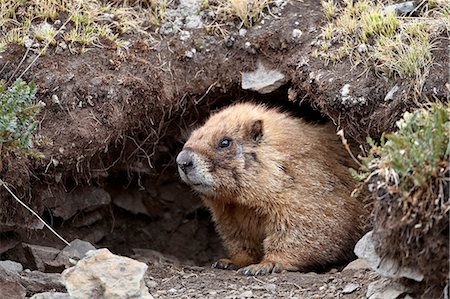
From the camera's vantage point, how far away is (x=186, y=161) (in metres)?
7.73

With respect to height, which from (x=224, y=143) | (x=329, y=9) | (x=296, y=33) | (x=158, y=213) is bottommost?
(x=158, y=213)

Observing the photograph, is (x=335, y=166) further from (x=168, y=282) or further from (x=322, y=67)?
(x=168, y=282)

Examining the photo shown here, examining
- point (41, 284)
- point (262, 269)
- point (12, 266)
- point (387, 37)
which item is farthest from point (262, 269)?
point (387, 37)

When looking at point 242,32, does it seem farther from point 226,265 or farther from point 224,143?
point 226,265

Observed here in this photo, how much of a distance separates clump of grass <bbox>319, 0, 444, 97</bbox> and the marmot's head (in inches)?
43.5

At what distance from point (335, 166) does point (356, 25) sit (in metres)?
1.48

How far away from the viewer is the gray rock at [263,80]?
875 cm

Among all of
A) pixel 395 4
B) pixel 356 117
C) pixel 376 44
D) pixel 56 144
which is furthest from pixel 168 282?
pixel 395 4

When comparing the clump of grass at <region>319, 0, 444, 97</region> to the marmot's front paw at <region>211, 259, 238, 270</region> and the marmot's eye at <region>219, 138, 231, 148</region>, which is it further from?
the marmot's front paw at <region>211, 259, 238, 270</region>

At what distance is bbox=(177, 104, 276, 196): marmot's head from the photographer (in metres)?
7.80

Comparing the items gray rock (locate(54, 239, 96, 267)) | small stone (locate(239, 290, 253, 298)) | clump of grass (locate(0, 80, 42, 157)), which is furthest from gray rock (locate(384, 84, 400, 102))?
gray rock (locate(54, 239, 96, 267))

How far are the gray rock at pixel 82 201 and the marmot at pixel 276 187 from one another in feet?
6.00

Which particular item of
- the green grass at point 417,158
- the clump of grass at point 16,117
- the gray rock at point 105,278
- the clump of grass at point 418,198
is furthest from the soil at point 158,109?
the green grass at point 417,158

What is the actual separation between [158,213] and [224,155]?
3.05 metres
